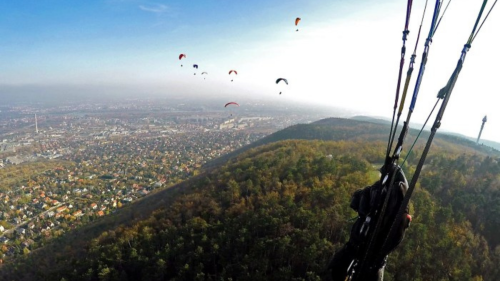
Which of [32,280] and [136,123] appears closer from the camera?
[32,280]

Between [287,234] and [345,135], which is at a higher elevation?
[345,135]

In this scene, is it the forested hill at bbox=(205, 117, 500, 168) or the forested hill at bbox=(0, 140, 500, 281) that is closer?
the forested hill at bbox=(0, 140, 500, 281)

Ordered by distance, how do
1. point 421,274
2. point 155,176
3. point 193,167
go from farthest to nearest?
point 193,167, point 155,176, point 421,274

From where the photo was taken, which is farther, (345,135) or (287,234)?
(345,135)

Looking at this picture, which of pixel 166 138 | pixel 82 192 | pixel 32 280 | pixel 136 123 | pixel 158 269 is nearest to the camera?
pixel 158 269

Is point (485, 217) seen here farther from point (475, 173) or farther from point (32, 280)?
point (32, 280)

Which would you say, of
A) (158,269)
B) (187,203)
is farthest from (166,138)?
(158,269)

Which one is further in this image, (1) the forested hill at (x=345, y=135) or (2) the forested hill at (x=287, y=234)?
(1) the forested hill at (x=345, y=135)

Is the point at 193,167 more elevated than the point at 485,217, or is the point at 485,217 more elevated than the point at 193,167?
the point at 485,217
